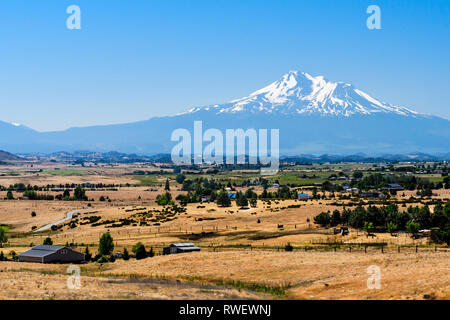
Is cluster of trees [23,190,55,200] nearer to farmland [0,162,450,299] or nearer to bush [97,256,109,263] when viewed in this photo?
farmland [0,162,450,299]

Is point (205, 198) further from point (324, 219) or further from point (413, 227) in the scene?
point (413, 227)

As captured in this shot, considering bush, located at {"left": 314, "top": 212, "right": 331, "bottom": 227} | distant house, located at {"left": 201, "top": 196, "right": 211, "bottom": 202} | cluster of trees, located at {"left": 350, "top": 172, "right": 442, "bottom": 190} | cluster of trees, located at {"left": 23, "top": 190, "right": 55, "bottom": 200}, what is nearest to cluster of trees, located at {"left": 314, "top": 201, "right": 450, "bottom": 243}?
bush, located at {"left": 314, "top": 212, "right": 331, "bottom": 227}

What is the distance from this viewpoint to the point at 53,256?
46.6 m

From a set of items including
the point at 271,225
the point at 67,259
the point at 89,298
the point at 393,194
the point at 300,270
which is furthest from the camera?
the point at 393,194

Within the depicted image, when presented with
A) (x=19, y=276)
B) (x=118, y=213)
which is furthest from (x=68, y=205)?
(x=19, y=276)

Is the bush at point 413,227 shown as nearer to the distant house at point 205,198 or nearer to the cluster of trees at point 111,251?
the cluster of trees at point 111,251

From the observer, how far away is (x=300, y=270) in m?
36.6

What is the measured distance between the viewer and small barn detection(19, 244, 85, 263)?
46188 mm

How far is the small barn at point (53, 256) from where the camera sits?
46.2 m

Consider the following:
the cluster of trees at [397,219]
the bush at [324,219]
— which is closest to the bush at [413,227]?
the cluster of trees at [397,219]

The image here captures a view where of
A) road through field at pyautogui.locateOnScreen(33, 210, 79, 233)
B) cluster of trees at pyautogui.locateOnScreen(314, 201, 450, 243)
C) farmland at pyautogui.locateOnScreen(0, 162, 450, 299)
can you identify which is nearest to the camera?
farmland at pyautogui.locateOnScreen(0, 162, 450, 299)
